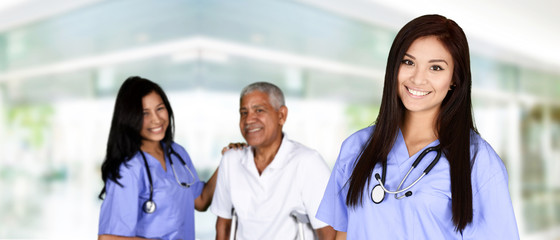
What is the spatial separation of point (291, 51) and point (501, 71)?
3.48m

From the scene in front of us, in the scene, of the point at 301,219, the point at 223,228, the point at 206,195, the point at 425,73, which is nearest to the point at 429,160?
the point at 425,73

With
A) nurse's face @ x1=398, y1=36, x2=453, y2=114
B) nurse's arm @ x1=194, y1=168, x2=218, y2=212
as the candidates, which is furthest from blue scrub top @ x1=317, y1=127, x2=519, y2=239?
nurse's arm @ x1=194, y1=168, x2=218, y2=212

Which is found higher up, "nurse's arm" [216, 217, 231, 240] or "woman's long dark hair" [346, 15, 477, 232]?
"woman's long dark hair" [346, 15, 477, 232]

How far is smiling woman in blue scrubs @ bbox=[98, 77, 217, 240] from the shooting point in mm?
2078

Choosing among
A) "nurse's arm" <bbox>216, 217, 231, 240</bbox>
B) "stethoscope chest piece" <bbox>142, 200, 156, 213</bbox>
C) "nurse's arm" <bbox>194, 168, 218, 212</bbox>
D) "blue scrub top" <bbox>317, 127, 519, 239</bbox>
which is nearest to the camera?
"blue scrub top" <bbox>317, 127, 519, 239</bbox>

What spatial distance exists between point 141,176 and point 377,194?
1.20 meters

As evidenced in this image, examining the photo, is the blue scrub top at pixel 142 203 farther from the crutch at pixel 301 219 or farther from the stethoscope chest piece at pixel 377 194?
the stethoscope chest piece at pixel 377 194

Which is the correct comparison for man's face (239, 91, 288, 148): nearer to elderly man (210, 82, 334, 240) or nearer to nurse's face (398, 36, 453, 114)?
elderly man (210, 82, 334, 240)

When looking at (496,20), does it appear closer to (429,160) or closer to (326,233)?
(326,233)

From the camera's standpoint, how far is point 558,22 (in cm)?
Answer: 618

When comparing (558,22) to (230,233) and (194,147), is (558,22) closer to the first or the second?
(194,147)

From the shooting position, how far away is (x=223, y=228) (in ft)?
7.44

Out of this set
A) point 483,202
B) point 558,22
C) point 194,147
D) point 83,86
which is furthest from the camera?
point 558,22

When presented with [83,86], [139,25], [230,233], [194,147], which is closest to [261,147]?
[230,233]
